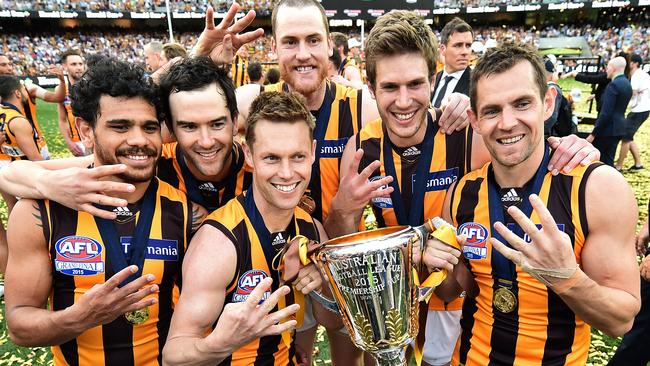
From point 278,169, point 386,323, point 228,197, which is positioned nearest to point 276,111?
point 278,169

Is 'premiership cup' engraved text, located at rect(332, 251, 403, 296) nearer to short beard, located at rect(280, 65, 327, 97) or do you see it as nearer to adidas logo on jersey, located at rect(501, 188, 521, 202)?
adidas logo on jersey, located at rect(501, 188, 521, 202)

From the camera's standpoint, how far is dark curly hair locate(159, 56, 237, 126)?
227cm

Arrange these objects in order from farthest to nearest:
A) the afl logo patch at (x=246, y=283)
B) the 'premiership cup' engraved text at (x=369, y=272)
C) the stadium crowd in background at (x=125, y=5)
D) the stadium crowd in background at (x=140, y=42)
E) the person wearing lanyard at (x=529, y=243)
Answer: the stadium crowd in background at (x=125, y=5)
the stadium crowd in background at (x=140, y=42)
the afl logo patch at (x=246, y=283)
the person wearing lanyard at (x=529, y=243)
the 'premiership cup' engraved text at (x=369, y=272)

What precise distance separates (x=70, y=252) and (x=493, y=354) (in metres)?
2.11

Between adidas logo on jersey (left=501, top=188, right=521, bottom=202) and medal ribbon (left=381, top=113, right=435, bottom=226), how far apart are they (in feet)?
1.69

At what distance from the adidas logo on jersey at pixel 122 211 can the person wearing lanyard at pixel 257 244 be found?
40 centimetres

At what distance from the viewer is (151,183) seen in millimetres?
2240

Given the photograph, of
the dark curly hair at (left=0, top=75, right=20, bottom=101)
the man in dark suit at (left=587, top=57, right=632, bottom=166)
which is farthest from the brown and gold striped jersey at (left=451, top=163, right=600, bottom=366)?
the dark curly hair at (left=0, top=75, right=20, bottom=101)

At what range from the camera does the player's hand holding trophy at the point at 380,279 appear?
1.60 metres

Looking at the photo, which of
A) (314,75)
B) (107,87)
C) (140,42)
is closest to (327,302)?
(107,87)

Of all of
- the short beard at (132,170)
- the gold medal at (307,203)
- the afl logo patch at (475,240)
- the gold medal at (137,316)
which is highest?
the short beard at (132,170)

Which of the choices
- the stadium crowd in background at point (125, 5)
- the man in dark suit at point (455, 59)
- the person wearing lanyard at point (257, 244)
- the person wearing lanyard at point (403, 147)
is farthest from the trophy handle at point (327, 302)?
the stadium crowd in background at point (125, 5)

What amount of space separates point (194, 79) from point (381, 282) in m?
1.48

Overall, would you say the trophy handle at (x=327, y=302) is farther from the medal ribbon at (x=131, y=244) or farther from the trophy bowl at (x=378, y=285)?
the medal ribbon at (x=131, y=244)
